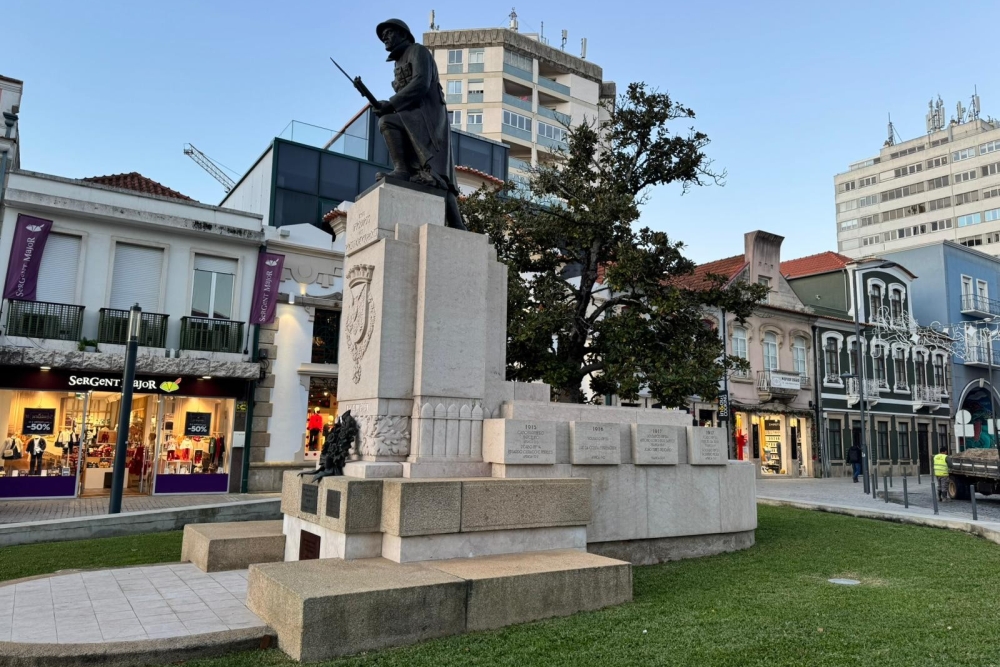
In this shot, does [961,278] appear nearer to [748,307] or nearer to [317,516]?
[748,307]

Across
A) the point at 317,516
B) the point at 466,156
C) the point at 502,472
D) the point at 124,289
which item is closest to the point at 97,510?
the point at 124,289

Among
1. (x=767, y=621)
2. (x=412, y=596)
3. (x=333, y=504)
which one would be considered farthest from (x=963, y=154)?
(x=412, y=596)

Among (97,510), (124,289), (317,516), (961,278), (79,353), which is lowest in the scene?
(97,510)

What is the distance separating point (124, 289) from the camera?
19109 millimetres

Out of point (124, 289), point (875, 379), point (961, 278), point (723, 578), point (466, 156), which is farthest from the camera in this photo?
point (961, 278)

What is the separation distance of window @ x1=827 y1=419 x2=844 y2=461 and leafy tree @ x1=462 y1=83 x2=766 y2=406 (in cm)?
2232

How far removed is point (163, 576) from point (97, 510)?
9717 mm

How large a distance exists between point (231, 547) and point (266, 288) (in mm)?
13963

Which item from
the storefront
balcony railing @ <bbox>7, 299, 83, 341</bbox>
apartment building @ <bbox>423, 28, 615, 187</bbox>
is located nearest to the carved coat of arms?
the storefront

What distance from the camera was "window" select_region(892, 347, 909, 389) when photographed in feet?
128

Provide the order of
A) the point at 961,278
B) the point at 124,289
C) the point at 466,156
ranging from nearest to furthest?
the point at 124,289 → the point at 466,156 → the point at 961,278

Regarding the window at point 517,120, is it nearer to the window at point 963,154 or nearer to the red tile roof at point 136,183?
the red tile roof at point 136,183

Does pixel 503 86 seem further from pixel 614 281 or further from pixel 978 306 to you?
pixel 614 281

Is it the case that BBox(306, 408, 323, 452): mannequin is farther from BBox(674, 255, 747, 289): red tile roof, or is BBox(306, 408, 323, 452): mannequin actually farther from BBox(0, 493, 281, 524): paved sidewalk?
BBox(674, 255, 747, 289): red tile roof
